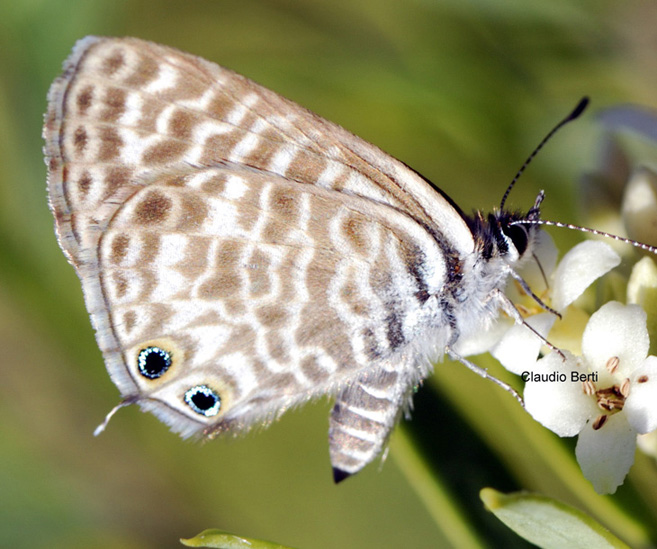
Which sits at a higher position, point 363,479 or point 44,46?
point 44,46

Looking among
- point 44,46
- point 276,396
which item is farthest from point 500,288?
point 44,46

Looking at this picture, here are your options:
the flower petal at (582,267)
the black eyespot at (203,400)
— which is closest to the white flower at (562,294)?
the flower petal at (582,267)

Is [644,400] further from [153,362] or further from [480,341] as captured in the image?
[153,362]

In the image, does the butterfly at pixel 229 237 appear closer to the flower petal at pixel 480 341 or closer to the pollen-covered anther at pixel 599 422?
the flower petal at pixel 480 341

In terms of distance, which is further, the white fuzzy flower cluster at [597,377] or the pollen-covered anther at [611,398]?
the pollen-covered anther at [611,398]

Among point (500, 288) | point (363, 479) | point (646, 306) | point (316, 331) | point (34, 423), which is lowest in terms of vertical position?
point (34, 423)

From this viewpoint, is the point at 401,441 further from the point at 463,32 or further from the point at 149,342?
the point at 463,32

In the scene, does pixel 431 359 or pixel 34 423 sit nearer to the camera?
pixel 431 359

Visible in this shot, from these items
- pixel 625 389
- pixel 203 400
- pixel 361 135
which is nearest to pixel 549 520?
pixel 625 389
